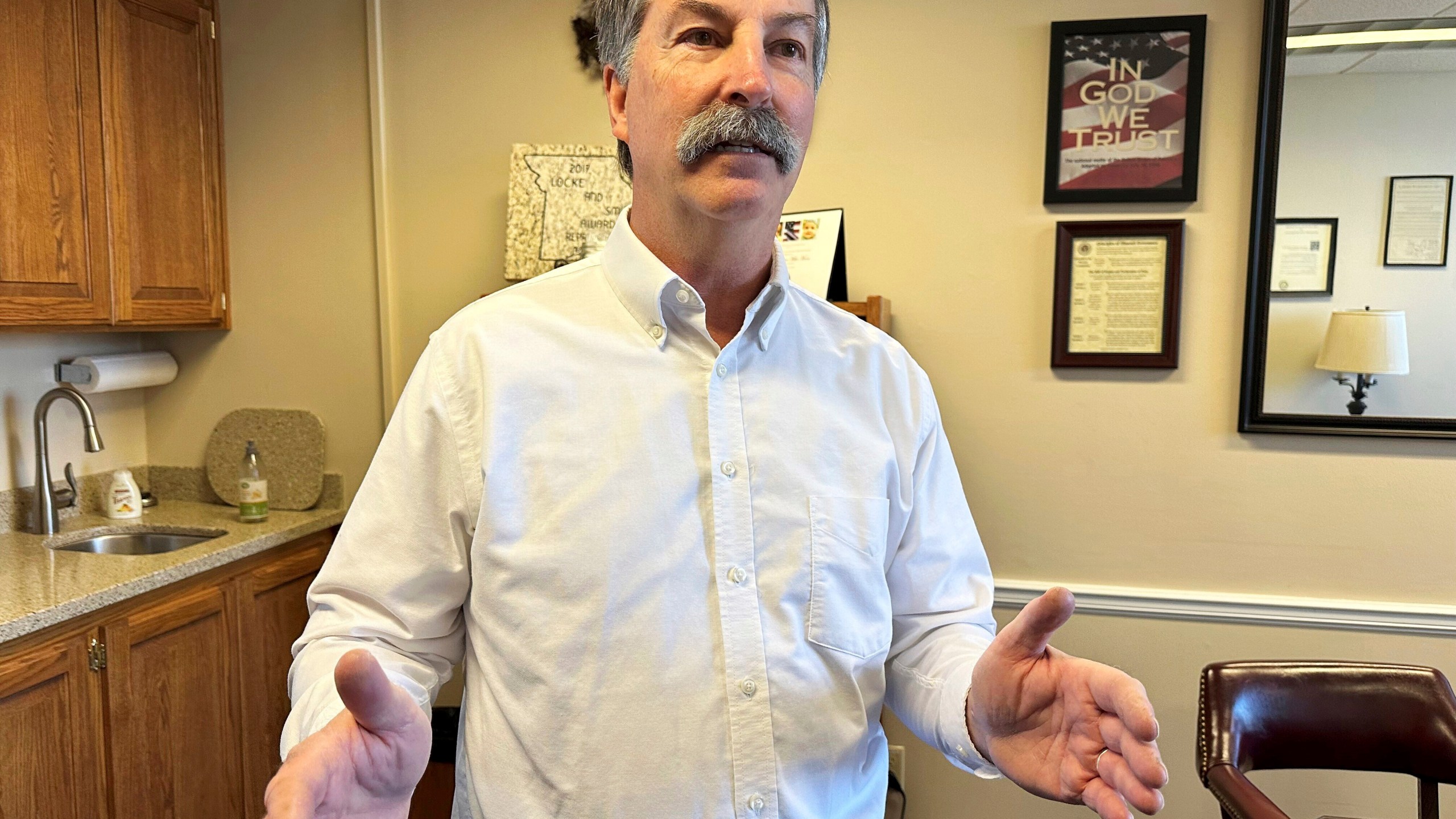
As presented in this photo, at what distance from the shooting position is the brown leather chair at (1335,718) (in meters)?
1.73

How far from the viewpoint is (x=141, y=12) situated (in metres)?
2.40

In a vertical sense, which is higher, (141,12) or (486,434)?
(141,12)

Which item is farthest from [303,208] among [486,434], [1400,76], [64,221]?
[1400,76]

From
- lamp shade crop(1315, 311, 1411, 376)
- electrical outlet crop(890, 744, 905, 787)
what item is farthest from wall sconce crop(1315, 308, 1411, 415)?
electrical outlet crop(890, 744, 905, 787)

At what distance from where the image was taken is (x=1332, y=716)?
1.77 metres

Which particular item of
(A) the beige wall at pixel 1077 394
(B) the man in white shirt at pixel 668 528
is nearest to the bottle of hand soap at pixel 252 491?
(A) the beige wall at pixel 1077 394

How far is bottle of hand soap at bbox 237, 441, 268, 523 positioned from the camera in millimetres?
2559

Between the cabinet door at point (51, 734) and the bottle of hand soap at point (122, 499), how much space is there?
A: 0.79 m

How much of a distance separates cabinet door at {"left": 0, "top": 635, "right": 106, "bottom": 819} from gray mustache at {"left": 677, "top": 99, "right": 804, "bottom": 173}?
5.29 feet

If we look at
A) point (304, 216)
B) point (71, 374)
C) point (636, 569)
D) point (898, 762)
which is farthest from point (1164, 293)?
point (71, 374)

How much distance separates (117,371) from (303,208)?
66cm

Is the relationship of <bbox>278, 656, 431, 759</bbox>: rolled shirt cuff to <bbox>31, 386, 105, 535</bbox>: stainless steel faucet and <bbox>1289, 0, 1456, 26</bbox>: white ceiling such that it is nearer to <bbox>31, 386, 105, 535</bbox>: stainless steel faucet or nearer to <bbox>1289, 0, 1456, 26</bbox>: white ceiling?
<bbox>31, 386, 105, 535</bbox>: stainless steel faucet

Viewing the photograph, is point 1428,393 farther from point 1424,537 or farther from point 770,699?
point 770,699

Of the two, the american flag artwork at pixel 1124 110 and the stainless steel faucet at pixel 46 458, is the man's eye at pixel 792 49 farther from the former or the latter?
the stainless steel faucet at pixel 46 458
